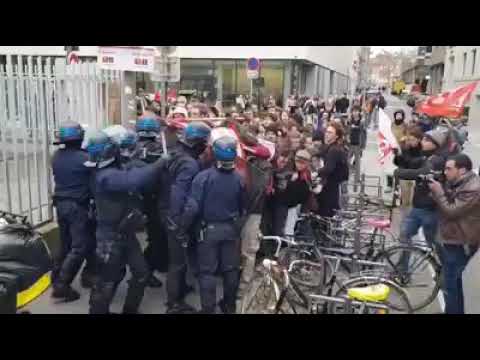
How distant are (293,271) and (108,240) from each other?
1872 millimetres

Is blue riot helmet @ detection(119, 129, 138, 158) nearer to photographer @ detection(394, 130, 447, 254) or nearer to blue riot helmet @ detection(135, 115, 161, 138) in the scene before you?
blue riot helmet @ detection(135, 115, 161, 138)

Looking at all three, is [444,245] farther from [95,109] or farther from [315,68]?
[315,68]

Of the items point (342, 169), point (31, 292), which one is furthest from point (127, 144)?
point (342, 169)

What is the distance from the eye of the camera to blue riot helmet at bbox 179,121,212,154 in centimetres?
500

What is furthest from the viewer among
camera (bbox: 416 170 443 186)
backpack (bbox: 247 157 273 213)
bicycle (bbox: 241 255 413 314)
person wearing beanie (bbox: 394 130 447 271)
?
person wearing beanie (bbox: 394 130 447 271)

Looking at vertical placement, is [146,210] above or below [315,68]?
below

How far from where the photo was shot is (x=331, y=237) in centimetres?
579

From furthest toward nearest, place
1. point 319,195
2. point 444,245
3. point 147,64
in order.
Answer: point 147,64 < point 319,195 < point 444,245

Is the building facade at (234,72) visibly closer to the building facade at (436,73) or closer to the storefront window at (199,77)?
the storefront window at (199,77)

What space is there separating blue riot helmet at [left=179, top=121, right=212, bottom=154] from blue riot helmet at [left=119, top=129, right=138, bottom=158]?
0.47 m

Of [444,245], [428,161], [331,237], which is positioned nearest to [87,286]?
[331,237]

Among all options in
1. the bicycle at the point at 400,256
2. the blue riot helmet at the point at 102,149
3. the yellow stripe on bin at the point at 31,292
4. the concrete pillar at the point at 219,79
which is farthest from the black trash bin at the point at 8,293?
the concrete pillar at the point at 219,79

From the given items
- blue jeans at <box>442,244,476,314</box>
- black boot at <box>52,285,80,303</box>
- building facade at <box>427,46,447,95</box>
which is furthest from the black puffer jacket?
building facade at <box>427,46,447,95</box>

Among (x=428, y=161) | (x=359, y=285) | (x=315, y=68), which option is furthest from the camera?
(x=315, y=68)
